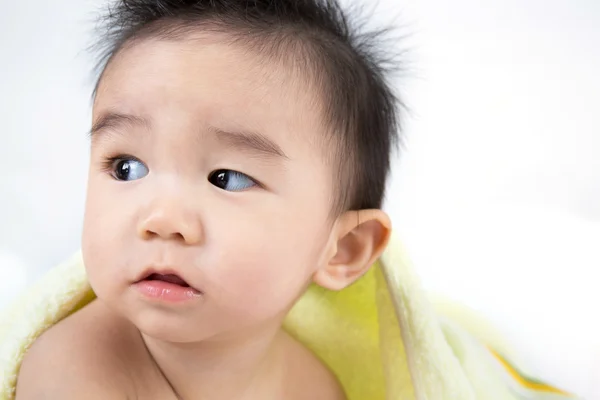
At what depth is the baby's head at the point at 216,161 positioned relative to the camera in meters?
0.86

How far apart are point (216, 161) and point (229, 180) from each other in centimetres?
3

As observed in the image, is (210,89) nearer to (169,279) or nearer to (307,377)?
(169,279)

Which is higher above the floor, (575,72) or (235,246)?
(575,72)

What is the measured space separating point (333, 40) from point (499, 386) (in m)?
0.65

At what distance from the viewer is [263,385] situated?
1119 mm

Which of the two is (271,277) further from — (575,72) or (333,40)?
(575,72)

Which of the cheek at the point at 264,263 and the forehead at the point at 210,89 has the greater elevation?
the forehead at the point at 210,89

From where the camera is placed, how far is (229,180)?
2.94 feet

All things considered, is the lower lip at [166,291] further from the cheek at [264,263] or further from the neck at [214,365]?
the neck at [214,365]

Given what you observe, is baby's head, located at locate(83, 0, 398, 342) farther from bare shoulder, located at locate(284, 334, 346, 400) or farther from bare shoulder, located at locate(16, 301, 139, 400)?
bare shoulder, located at locate(284, 334, 346, 400)

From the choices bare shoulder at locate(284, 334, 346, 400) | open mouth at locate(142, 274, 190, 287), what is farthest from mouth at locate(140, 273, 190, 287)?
bare shoulder at locate(284, 334, 346, 400)

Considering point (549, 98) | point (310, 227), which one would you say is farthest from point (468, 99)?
point (310, 227)

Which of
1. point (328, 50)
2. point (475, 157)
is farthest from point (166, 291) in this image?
point (475, 157)

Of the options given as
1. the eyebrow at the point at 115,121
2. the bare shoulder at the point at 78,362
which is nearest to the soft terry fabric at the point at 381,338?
the bare shoulder at the point at 78,362
